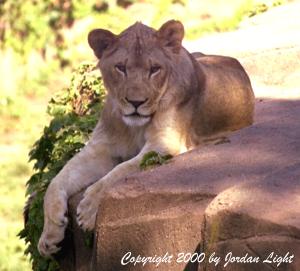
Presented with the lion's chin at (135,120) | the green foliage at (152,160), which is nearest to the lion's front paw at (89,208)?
Answer: the green foliage at (152,160)

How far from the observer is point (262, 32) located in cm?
797

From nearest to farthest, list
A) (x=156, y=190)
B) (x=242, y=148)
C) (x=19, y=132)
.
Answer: (x=156, y=190) < (x=242, y=148) < (x=19, y=132)

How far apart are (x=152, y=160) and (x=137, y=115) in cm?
23

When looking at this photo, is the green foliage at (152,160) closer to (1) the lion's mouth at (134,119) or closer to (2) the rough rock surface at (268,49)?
(1) the lion's mouth at (134,119)

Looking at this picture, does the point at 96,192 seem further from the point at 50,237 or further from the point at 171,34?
the point at 171,34

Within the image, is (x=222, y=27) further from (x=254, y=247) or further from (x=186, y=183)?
(x=254, y=247)

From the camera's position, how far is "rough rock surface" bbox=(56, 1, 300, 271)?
326 centimetres

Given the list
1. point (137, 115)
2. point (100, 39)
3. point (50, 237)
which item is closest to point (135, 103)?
point (137, 115)

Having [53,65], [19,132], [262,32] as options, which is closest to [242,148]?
[262,32]

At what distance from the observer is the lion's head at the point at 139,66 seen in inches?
174

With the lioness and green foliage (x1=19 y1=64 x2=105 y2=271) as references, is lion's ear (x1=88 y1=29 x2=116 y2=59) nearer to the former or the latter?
the lioness

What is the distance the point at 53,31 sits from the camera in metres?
10.5

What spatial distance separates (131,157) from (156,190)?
0.83m

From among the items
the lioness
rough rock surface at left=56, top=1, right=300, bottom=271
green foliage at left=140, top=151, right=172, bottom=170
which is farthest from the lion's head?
rough rock surface at left=56, top=1, right=300, bottom=271
